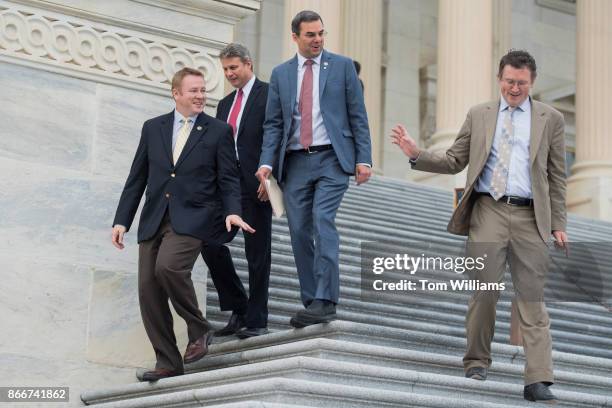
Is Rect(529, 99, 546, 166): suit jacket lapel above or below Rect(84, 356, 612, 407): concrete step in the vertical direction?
above

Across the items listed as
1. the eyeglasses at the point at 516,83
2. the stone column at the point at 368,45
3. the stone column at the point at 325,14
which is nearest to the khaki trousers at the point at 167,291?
the eyeglasses at the point at 516,83

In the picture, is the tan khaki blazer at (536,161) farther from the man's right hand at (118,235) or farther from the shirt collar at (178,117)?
the man's right hand at (118,235)

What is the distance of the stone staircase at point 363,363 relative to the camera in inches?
347

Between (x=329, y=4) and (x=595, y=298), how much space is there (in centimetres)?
1167

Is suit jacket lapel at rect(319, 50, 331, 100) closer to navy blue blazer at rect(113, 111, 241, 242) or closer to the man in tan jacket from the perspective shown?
navy blue blazer at rect(113, 111, 241, 242)

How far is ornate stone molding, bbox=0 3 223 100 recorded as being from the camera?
1088 cm

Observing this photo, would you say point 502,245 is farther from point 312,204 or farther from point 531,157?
point 312,204

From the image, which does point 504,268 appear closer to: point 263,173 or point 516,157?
point 516,157

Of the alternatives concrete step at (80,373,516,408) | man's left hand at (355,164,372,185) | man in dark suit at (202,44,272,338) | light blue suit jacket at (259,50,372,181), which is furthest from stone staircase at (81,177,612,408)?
light blue suit jacket at (259,50,372,181)

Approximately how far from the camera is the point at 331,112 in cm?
1038

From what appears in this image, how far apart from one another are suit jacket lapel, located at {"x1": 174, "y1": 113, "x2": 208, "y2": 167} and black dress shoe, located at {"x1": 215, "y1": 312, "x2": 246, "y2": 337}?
1.31 meters

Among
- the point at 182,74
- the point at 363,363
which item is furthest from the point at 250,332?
the point at 182,74

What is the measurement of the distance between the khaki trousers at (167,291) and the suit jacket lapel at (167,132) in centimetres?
51

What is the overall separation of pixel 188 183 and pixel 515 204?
7.44 feet
